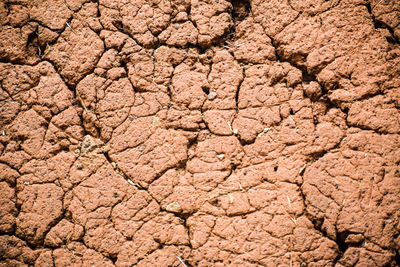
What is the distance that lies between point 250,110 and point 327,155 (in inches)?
21.3

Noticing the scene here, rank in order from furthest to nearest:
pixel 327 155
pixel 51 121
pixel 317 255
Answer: pixel 51 121 < pixel 327 155 < pixel 317 255

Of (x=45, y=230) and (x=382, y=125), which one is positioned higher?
(x=382, y=125)

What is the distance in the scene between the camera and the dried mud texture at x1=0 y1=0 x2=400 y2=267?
1.63 metres

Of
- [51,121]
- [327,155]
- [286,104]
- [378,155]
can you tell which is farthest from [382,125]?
[51,121]

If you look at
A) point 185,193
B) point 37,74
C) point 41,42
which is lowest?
point 185,193

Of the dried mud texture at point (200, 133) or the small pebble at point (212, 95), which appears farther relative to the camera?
the small pebble at point (212, 95)

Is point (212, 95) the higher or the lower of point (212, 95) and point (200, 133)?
the higher

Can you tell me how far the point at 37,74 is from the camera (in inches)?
74.0

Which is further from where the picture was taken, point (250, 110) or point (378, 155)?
point (250, 110)

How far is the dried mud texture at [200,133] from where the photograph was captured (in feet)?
5.35

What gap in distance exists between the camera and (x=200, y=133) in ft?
5.89

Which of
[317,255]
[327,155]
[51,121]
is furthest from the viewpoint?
[51,121]

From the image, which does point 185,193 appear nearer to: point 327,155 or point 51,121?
point 327,155

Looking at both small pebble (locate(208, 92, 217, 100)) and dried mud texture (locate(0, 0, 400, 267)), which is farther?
small pebble (locate(208, 92, 217, 100))
